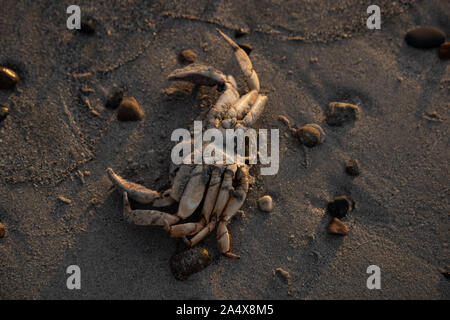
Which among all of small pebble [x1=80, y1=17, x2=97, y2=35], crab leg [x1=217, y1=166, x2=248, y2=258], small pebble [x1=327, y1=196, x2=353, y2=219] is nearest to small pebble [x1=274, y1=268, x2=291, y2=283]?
crab leg [x1=217, y1=166, x2=248, y2=258]

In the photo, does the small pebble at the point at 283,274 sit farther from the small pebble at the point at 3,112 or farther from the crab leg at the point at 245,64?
the small pebble at the point at 3,112

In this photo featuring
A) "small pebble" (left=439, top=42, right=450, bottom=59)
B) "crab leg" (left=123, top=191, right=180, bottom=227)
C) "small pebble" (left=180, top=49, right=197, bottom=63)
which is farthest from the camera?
"small pebble" (left=439, top=42, right=450, bottom=59)

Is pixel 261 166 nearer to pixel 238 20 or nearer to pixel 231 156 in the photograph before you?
pixel 231 156

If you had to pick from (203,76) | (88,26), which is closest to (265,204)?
(203,76)

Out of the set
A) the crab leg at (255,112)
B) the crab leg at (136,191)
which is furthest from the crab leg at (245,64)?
the crab leg at (136,191)

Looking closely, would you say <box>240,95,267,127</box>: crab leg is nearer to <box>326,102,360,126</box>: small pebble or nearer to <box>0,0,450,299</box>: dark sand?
<box>0,0,450,299</box>: dark sand

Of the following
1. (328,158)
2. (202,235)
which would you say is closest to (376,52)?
(328,158)
